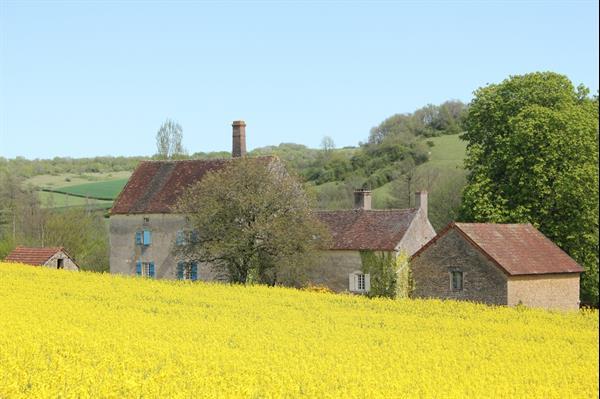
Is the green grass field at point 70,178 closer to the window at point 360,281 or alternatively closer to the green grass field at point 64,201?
the green grass field at point 64,201

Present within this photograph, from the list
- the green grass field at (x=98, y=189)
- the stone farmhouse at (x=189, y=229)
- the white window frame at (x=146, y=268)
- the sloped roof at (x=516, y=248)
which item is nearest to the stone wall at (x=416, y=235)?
the stone farmhouse at (x=189, y=229)

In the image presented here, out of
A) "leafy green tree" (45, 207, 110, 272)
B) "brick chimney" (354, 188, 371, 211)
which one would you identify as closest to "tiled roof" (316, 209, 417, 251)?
"brick chimney" (354, 188, 371, 211)

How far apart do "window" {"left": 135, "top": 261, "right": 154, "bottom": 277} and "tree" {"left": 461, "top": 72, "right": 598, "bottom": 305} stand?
18.2 metres

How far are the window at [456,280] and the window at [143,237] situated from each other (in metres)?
21.1

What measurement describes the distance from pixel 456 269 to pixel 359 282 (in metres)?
8.80

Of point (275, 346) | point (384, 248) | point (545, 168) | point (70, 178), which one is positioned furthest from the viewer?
point (70, 178)

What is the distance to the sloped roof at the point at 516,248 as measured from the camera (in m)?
39.1

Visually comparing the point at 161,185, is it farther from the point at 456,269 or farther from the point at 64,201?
the point at 64,201

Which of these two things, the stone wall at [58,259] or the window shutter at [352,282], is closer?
the window shutter at [352,282]

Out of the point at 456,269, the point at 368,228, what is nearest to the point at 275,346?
the point at 456,269

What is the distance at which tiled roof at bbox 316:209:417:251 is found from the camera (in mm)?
48562

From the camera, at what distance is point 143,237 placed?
182ft

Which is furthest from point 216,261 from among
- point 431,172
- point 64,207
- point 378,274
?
point 64,207

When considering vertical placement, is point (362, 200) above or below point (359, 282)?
above
